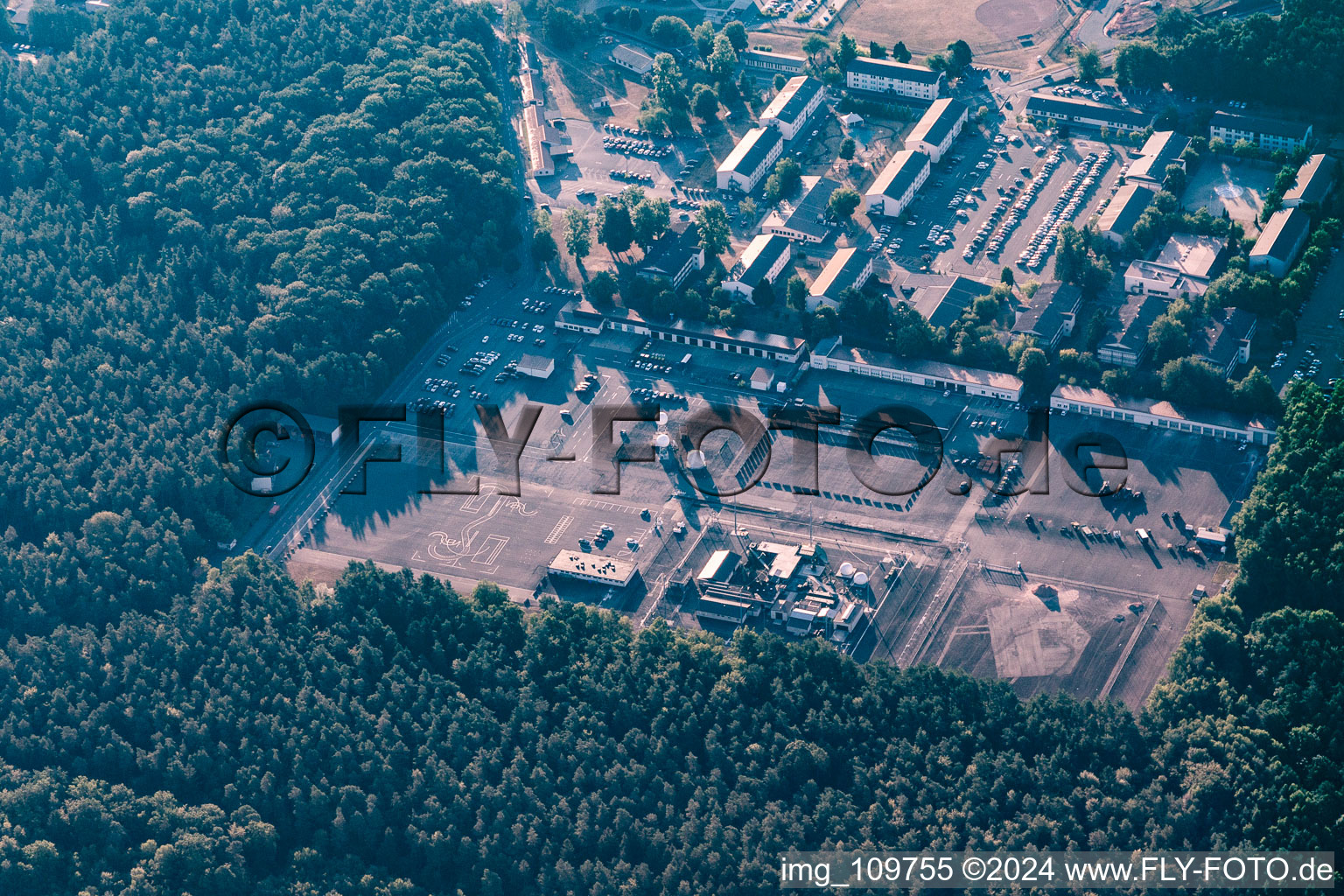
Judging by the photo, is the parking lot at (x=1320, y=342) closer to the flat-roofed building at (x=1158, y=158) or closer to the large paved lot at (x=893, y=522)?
the large paved lot at (x=893, y=522)

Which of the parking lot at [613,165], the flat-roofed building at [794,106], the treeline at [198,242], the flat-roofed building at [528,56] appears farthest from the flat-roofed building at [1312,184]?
the flat-roofed building at [528,56]

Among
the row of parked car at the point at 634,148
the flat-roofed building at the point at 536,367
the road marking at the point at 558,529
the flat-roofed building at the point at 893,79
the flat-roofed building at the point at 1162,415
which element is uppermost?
the flat-roofed building at the point at 893,79

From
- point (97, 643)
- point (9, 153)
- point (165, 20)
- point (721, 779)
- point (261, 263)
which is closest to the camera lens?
point (721, 779)

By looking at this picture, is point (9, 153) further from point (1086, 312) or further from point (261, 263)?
point (1086, 312)

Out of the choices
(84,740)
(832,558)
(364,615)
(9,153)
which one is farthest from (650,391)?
(9,153)

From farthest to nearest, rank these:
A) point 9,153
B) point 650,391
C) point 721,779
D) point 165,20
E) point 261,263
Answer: point 165,20 < point 9,153 < point 261,263 < point 650,391 < point 721,779

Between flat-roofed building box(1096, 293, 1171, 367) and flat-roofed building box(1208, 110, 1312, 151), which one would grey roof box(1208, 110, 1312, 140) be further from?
flat-roofed building box(1096, 293, 1171, 367)

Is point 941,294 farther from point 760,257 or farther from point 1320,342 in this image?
point 1320,342
